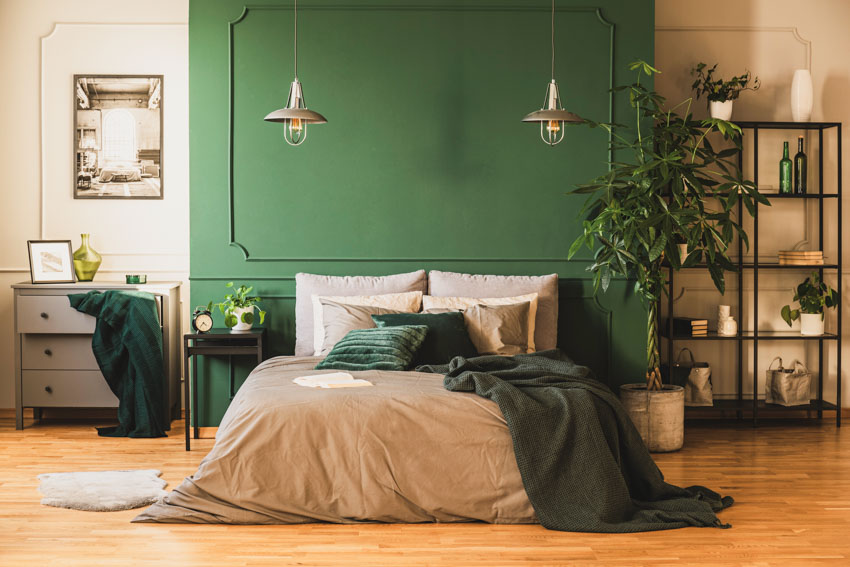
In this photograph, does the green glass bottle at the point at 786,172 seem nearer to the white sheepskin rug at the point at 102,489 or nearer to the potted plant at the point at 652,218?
the potted plant at the point at 652,218

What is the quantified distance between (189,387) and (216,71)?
1919 mm

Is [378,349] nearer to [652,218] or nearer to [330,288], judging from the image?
[330,288]

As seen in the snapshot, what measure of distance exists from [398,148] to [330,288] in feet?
3.19

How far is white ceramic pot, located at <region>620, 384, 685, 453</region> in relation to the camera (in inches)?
186

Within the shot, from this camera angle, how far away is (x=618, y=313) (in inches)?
202

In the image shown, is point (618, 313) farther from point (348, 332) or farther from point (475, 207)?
point (348, 332)

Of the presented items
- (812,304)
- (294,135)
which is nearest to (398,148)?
(294,135)

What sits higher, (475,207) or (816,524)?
(475,207)

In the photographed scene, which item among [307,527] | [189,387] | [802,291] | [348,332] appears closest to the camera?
[307,527]

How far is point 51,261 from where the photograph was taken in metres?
5.29

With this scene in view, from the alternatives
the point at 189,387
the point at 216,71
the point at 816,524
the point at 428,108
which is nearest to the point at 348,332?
the point at 189,387

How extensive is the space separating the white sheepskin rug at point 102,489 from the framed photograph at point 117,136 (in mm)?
2186

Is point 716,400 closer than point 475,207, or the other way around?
point 475,207

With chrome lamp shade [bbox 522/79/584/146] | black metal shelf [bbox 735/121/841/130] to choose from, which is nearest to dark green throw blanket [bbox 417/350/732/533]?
chrome lamp shade [bbox 522/79/584/146]
